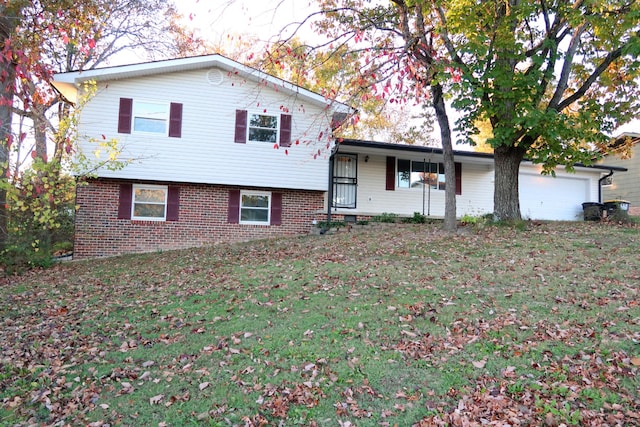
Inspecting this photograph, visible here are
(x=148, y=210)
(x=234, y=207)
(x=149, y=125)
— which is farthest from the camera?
(x=234, y=207)

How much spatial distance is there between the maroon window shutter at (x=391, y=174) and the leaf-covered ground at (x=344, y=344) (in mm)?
7027

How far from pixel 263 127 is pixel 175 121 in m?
2.62

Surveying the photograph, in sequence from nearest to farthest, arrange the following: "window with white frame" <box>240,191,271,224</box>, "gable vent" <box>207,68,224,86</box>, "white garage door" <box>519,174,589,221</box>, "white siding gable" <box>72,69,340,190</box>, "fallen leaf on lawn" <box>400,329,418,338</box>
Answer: "fallen leaf on lawn" <box>400,329,418,338</box>, "white siding gable" <box>72,69,340,190</box>, "gable vent" <box>207,68,224,86</box>, "window with white frame" <box>240,191,271,224</box>, "white garage door" <box>519,174,589,221</box>

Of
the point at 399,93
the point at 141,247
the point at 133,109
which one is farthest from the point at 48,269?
the point at 399,93

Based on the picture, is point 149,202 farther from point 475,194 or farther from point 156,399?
point 475,194

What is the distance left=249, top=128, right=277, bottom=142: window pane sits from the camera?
1294 cm

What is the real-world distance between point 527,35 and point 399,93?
6.63 m

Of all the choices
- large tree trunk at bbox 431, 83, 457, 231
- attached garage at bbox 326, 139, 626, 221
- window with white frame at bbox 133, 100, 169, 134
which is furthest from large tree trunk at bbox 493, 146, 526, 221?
window with white frame at bbox 133, 100, 169, 134

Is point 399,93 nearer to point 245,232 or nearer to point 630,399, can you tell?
point 630,399

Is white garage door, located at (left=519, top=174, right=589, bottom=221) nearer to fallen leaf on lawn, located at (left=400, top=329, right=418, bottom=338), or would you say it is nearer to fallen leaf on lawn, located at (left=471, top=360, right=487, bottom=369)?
fallen leaf on lawn, located at (left=400, top=329, right=418, bottom=338)

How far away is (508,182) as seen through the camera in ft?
35.4

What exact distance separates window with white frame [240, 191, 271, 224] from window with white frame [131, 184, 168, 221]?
2.34m

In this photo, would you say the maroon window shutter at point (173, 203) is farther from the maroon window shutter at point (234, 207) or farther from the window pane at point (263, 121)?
the window pane at point (263, 121)

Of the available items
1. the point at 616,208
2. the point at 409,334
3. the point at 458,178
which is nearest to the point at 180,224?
the point at 409,334
